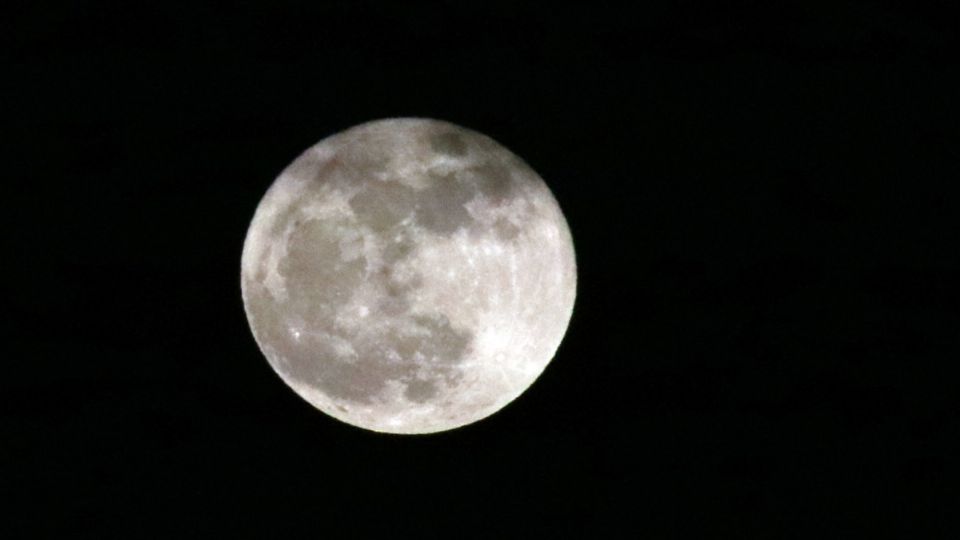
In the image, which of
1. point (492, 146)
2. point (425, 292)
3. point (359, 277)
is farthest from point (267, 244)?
point (492, 146)

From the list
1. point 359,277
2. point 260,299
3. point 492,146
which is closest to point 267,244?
point 260,299

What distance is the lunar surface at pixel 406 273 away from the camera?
4.45m

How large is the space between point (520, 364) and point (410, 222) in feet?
3.46

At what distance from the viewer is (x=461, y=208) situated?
4559mm

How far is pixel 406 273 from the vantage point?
4418mm

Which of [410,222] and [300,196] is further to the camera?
[300,196]

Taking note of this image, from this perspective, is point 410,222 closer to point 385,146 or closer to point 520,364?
point 385,146

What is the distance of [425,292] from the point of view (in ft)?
14.6

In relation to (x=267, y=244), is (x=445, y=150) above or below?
above

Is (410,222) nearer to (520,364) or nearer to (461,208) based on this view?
(461,208)

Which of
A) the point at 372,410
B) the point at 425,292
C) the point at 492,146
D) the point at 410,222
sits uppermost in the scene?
the point at 492,146

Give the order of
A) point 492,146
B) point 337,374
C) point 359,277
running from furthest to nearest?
1. point 492,146
2. point 337,374
3. point 359,277

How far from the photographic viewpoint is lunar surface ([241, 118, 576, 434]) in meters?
4.45

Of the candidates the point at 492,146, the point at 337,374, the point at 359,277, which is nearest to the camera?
the point at 359,277
